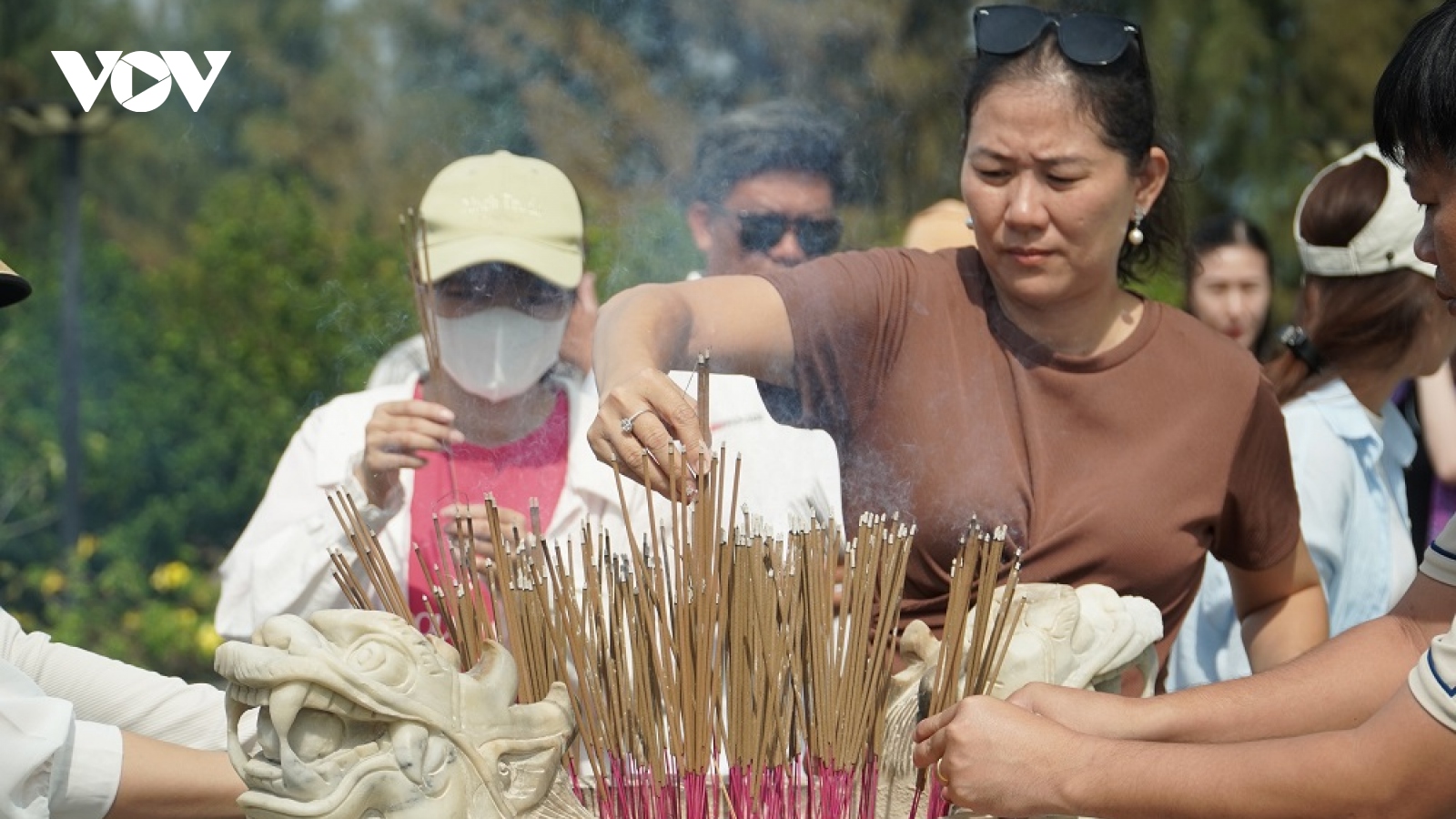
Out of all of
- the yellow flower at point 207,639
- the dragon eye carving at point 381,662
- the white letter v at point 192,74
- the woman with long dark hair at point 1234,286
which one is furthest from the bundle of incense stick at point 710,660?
the yellow flower at point 207,639

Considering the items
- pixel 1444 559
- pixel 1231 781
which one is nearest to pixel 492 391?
pixel 1231 781

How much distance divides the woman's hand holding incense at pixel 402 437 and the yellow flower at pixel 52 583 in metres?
4.14

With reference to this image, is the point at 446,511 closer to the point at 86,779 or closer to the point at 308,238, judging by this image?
the point at 86,779

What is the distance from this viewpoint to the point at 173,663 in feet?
18.7

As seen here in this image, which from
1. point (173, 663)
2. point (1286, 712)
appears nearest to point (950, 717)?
point (1286, 712)

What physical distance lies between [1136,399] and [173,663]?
14.2 ft

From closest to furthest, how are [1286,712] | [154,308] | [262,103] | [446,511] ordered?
1. [1286,712]
2. [446,511]
3. [262,103]
4. [154,308]

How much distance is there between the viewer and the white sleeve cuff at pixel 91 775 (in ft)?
5.74

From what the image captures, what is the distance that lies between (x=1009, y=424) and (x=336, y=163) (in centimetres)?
195

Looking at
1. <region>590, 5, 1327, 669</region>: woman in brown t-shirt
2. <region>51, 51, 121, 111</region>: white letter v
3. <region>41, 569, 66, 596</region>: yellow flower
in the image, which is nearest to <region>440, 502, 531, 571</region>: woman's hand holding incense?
<region>590, 5, 1327, 669</region>: woman in brown t-shirt

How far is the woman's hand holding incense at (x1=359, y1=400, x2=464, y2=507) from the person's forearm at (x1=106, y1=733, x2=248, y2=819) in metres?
0.46

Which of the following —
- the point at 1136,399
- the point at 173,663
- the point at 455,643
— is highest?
the point at 1136,399

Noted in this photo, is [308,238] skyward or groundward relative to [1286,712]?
skyward

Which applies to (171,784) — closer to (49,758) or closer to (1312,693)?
(49,758)
